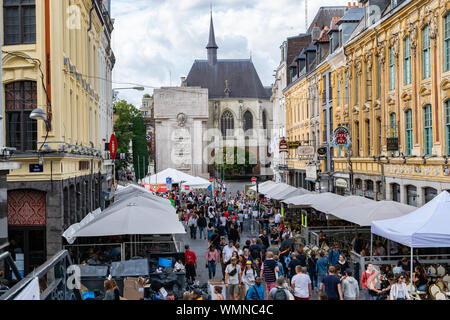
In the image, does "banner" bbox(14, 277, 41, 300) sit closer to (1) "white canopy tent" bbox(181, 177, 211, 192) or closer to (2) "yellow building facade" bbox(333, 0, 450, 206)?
(2) "yellow building facade" bbox(333, 0, 450, 206)

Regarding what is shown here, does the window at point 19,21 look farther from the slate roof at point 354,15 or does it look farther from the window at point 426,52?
the slate roof at point 354,15

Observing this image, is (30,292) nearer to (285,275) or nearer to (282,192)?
(285,275)

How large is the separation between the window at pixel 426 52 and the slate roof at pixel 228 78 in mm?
81138

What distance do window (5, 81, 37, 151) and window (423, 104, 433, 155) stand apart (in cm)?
1429

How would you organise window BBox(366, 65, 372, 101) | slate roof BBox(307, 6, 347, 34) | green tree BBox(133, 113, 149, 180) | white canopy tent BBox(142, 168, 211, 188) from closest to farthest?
window BBox(366, 65, 372, 101), white canopy tent BBox(142, 168, 211, 188), slate roof BBox(307, 6, 347, 34), green tree BBox(133, 113, 149, 180)

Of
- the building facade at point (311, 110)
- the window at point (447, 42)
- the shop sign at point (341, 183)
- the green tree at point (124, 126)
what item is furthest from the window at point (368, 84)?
the green tree at point (124, 126)

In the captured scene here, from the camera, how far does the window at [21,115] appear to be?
666 inches

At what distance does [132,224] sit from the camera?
15.0 metres

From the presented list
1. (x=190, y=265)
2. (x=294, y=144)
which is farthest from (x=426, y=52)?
(x=294, y=144)

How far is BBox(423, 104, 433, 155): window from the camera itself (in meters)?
21.2

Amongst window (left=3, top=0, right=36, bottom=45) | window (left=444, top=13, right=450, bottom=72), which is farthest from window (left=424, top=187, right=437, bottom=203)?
window (left=3, top=0, right=36, bottom=45)

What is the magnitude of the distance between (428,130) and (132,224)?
1260 cm
